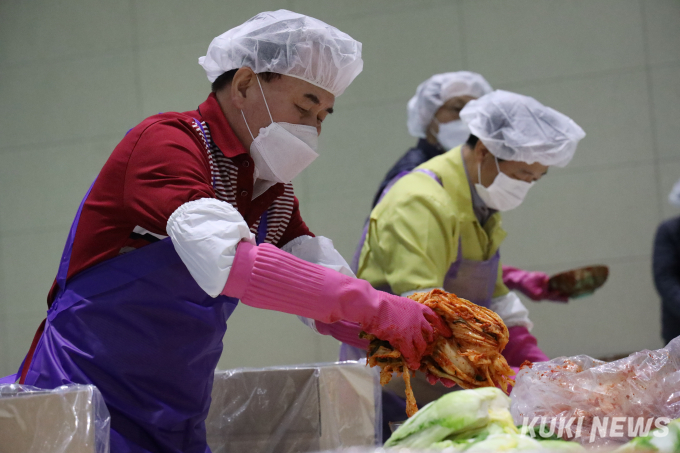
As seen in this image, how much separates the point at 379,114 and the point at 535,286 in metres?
1.66

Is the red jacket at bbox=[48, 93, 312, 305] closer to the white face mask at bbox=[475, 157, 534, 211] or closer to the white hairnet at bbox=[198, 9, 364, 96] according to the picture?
the white hairnet at bbox=[198, 9, 364, 96]

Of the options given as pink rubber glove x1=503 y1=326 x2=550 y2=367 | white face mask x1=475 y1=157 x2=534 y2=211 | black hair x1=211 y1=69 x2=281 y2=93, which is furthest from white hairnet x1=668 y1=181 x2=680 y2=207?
black hair x1=211 y1=69 x2=281 y2=93

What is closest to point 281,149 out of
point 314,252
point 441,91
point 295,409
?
point 314,252

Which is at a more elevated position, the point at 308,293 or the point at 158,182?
the point at 158,182

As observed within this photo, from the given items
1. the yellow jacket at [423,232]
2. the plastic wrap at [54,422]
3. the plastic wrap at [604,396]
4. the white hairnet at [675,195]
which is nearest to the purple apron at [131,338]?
the plastic wrap at [54,422]

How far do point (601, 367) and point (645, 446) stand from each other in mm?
488

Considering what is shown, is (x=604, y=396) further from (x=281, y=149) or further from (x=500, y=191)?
(x=500, y=191)

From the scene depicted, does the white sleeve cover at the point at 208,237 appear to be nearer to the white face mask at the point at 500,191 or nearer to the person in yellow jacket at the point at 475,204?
the person in yellow jacket at the point at 475,204

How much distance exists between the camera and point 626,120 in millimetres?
3707

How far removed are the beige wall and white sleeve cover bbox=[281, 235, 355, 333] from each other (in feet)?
8.25

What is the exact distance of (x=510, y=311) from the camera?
7.56 feet

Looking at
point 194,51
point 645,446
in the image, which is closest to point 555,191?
point 194,51

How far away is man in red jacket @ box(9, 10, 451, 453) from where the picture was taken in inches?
39.2

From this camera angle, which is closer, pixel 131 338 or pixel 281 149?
pixel 131 338
